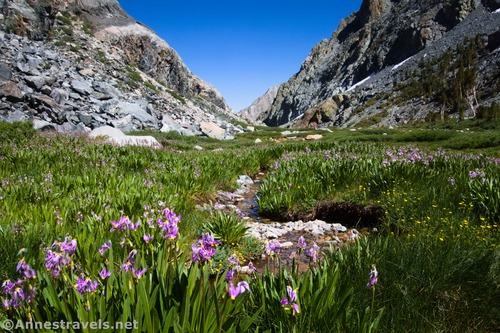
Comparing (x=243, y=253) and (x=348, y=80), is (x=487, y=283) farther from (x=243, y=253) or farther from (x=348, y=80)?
(x=348, y=80)

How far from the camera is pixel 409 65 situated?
319 ft

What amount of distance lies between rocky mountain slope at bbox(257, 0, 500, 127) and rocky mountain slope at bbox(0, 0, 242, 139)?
120ft

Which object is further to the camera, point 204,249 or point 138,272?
point 138,272

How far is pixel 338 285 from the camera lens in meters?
2.56

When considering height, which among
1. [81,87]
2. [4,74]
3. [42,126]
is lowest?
[42,126]

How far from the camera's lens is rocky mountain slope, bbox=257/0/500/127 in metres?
59.6

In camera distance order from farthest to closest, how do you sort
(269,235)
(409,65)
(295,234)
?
(409,65)
(295,234)
(269,235)

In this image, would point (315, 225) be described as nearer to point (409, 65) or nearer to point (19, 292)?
point (19, 292)

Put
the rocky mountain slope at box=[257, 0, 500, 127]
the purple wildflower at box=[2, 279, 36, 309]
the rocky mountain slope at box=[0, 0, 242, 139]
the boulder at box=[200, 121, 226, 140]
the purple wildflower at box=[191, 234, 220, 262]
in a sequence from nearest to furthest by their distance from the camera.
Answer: the purple wildflower at box=[2, 279, 36, 309] < the purple wildflower at box=[191, 234, 220, 262] < the rocky mountain slope at box=[0, 0, 242, 139] < the boulder at box=[200, 121, 226, 140] < the rocky mountain slope at box=[257, 0, 500, 127]

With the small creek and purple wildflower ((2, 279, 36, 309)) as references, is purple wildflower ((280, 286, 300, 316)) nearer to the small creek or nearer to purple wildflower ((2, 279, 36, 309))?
purple wildflower ((2, 279, 36, 309))

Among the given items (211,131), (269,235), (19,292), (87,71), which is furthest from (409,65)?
(19,292)

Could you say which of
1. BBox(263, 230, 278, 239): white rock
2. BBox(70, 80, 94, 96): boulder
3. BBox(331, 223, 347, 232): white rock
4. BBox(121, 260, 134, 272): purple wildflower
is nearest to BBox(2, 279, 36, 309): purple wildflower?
BBox(121, 260, 134, 272): purple wildflower

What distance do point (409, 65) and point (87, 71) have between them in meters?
90.6

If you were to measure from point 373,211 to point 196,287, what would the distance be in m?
4.97
